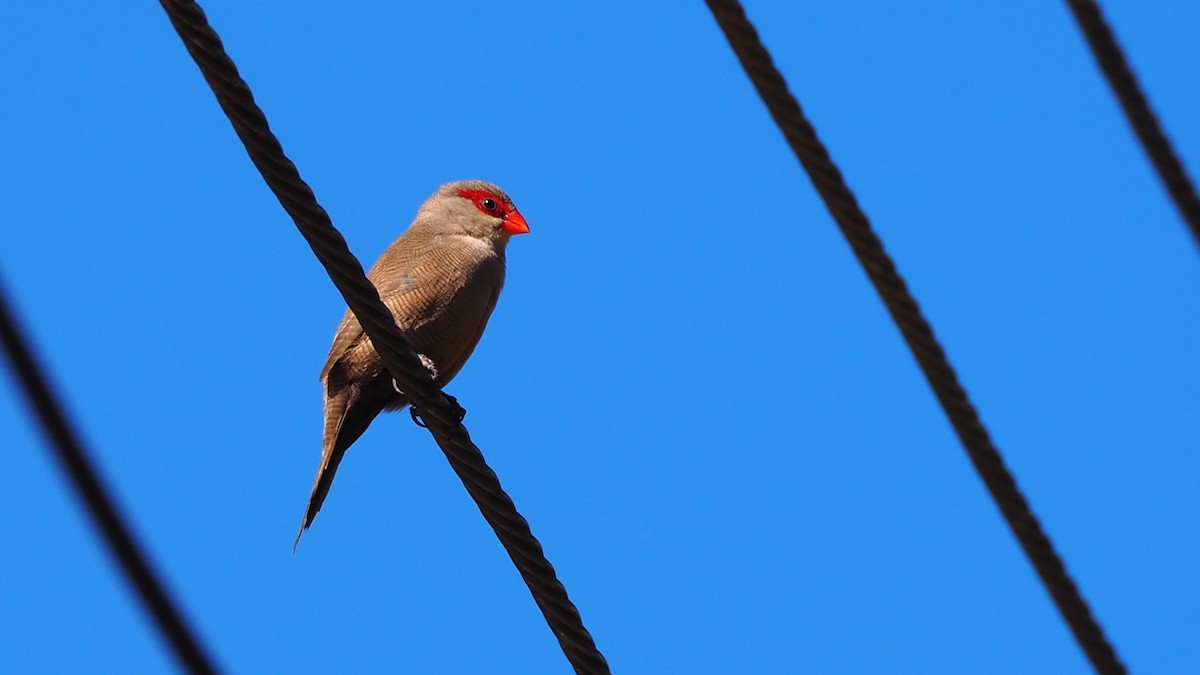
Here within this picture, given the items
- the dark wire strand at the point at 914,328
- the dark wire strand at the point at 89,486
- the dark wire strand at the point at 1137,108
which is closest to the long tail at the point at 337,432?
the dark wire strand at the point at 914,328

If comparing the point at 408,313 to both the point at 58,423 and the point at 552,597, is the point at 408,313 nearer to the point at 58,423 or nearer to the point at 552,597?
the point at 552,597

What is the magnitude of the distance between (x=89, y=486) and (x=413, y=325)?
5752mm

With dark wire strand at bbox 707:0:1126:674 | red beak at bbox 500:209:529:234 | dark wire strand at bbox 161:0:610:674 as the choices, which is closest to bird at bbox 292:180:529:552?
red beak at bbox 500:209:529:234

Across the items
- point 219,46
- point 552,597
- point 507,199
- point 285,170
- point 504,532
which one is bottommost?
point 552,597

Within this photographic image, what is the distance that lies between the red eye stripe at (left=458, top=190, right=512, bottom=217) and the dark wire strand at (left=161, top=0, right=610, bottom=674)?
4145 millimetres

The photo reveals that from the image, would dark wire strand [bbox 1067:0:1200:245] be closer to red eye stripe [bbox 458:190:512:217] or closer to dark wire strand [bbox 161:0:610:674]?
dark wire strand [bbox 161:0:610:674]

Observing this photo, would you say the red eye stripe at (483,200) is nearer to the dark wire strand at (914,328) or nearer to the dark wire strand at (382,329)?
the dark wire strand at (382,329)

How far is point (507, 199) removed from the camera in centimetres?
862

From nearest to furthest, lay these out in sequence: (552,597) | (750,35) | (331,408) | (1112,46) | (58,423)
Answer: (58,423) → (1112,46) → (750,35) → (552,597) → (331,408)

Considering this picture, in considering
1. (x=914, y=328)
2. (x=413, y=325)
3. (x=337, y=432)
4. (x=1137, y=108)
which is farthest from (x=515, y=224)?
(x=1137, y=108)

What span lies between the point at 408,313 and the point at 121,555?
576 cm

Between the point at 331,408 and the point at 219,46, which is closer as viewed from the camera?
the point at 219,46

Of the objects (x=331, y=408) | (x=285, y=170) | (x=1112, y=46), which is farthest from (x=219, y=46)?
(x=331, y=408)

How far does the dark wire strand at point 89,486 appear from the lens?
900 mm
